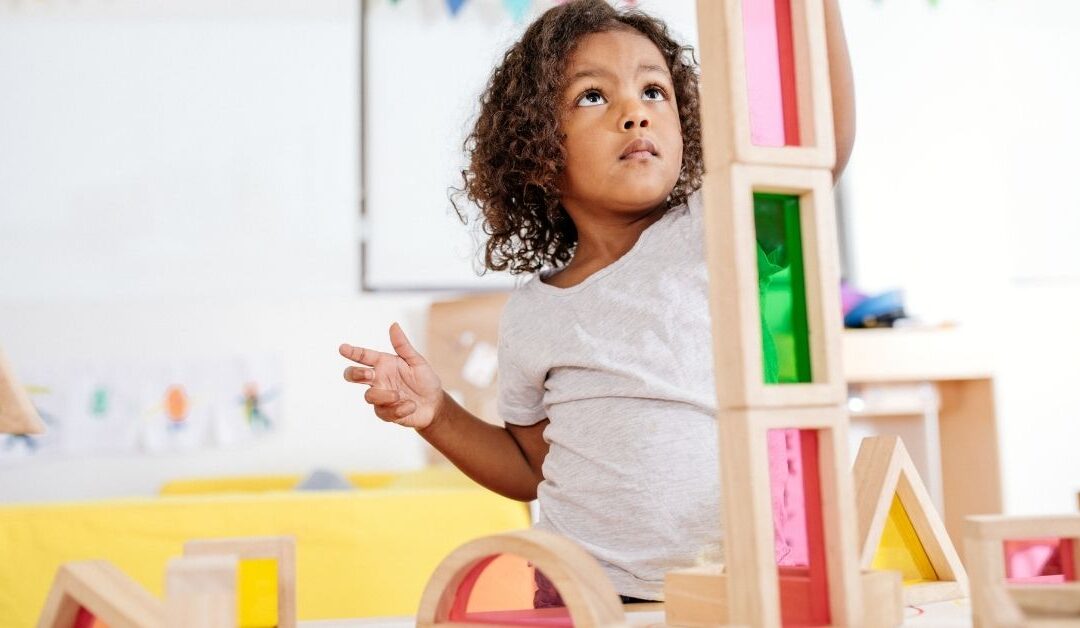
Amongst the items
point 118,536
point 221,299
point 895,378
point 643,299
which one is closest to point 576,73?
point 643,299

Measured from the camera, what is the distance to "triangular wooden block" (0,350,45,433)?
480 millimetres

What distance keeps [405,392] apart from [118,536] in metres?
1.01

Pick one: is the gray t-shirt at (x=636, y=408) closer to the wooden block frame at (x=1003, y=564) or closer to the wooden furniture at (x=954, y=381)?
the wooden block frame at (x=1003, y=564)

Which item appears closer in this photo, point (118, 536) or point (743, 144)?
point (743, 144)

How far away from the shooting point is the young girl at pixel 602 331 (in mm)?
769

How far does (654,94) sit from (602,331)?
24cm

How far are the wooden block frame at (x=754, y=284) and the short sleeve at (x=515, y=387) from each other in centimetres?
51

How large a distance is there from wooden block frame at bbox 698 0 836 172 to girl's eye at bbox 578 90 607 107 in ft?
1.66

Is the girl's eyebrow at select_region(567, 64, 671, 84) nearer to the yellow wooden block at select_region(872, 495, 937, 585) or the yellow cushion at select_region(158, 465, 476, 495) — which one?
the yellow wooden block at select_region(872, 495, 937, 585)

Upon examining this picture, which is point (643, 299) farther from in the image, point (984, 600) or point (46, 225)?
point (46, 225)

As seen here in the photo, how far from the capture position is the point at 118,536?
5.45ft

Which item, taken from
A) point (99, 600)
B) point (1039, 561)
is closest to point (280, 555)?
point (99, 600)

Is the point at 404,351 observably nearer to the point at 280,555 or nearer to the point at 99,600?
the point at 280,555

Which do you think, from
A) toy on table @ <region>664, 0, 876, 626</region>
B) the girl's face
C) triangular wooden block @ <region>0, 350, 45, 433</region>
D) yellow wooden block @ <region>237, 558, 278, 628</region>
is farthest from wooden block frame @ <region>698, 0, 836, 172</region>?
yellow wooden block @ <region>237, 558, 278, 628</region>
